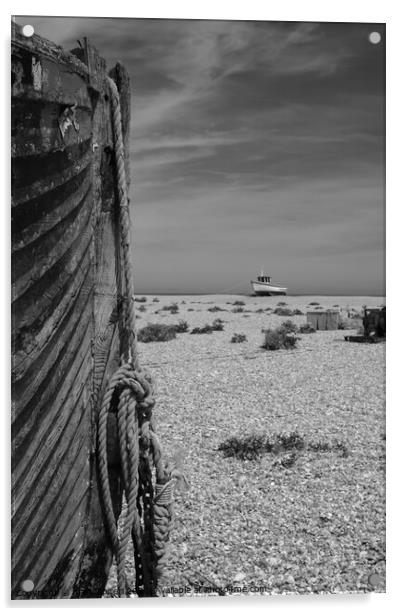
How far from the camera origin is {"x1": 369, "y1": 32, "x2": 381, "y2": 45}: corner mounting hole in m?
2.91

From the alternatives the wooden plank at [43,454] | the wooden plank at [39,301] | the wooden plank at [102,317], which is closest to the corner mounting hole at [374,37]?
the wooden plank at [102,317]

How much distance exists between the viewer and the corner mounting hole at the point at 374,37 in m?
2.91

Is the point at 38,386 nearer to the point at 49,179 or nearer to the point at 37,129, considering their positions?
the point at 49,179

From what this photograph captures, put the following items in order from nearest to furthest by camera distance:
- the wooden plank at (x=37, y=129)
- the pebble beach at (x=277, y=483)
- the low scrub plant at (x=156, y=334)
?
the wooden plank at (x=37, y=129), the pebble beach at (x=277, y=483), the low scrub plant at (x=156, y=334)

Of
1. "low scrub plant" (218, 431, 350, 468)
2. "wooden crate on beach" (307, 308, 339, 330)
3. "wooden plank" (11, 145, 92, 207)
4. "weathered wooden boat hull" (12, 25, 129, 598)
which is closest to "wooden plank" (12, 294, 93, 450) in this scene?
"weathered wooden boat hull" (12, 25, 129, 598)

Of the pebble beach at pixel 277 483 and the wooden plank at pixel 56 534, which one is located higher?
the wooden plank at pixel 56 534

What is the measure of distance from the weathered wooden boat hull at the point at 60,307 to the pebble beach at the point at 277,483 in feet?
1.69

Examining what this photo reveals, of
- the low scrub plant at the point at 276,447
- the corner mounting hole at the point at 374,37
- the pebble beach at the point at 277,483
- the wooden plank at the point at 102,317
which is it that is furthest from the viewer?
the low scrub plant at the point at 276,447

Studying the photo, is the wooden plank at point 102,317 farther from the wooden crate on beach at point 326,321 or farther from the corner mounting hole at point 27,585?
the wooden crate on beach at point 326,321

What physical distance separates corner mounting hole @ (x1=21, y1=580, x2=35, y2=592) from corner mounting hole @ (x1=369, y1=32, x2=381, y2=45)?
286 cm

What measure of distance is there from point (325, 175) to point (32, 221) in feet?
7.53

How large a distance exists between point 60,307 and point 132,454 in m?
0.68

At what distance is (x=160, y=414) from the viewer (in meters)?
6.99
